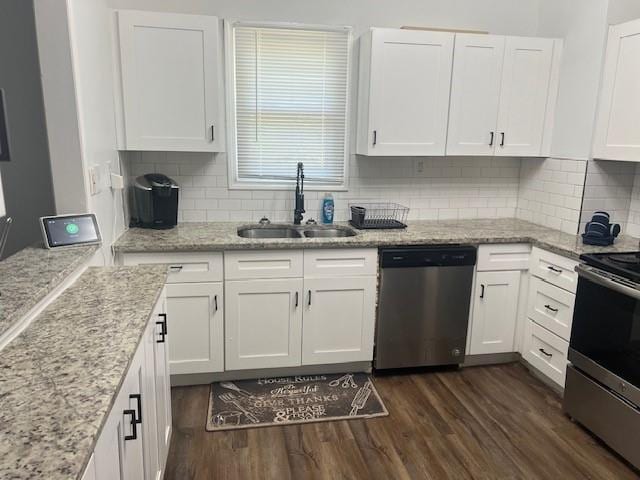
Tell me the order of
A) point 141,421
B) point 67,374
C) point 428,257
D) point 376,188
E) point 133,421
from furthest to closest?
1. point 376,188
2. point 428,257
3. point 141,421
4. point 133,421
5. point 67,374

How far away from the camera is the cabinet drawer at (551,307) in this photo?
276 centimetres

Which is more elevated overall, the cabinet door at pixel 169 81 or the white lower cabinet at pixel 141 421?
the cabinet door at pixel 169 81

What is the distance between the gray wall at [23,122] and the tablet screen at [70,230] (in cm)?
21

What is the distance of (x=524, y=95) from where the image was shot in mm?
3223

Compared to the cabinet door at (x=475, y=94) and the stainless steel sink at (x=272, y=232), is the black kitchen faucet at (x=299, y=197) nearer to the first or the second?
the stainless steel sink at (x=272, y=232)

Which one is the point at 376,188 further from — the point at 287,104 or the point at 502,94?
the point at 502,94

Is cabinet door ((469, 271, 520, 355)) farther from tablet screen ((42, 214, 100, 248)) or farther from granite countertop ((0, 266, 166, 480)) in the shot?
tablet screen ((42, 214, 100, 248))

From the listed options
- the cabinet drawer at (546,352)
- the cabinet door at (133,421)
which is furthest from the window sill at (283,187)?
the cabinet door at (133,421)

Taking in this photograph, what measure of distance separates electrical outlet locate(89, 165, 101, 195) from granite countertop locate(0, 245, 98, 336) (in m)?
0.31

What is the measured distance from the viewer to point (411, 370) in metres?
3.17

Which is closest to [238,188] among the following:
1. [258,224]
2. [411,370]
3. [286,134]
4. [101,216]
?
[258,224]

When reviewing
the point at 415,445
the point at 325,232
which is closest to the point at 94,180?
the point at 325,232

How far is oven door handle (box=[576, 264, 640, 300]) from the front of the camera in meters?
2.18

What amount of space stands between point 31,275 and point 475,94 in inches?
107
